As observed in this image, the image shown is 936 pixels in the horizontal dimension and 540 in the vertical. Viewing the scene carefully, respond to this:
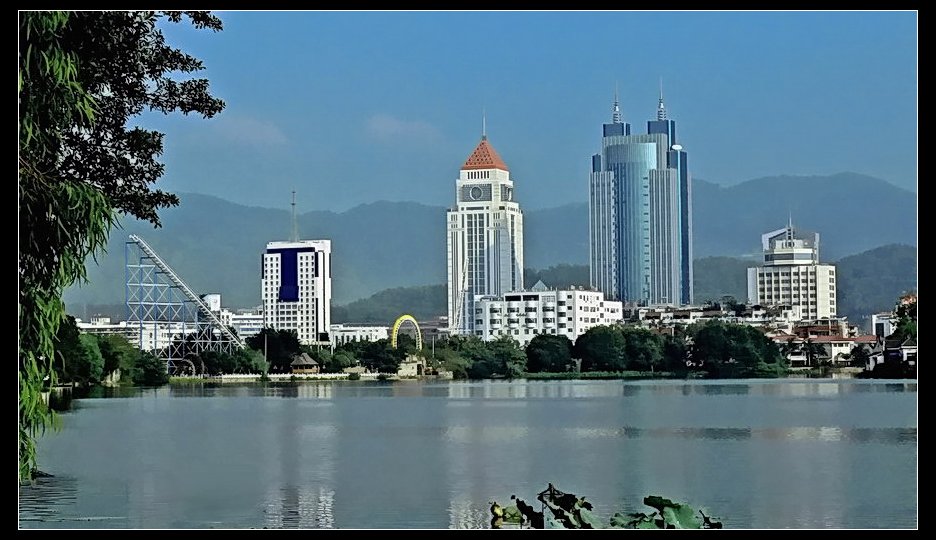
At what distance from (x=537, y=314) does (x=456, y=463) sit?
3654 cm

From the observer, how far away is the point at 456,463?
11719mm

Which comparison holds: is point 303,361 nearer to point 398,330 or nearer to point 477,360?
point 398,330

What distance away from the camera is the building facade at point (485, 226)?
167 feet

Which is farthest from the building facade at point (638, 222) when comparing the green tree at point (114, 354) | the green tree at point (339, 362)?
the green tree at point (114, 354)

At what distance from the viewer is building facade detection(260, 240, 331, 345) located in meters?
39.0

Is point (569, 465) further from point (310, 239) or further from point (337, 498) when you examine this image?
point (310, 239)

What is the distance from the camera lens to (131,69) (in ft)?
22.6

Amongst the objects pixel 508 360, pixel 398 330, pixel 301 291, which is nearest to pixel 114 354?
pixel 508 360

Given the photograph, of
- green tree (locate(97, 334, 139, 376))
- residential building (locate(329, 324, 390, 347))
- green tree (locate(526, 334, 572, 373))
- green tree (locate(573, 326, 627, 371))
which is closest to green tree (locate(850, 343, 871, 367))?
green tree (locate(573, 326, 627, 371))

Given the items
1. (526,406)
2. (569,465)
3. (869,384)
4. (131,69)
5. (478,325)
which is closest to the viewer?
(131,69)

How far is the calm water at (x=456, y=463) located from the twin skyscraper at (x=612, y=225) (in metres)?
28.3

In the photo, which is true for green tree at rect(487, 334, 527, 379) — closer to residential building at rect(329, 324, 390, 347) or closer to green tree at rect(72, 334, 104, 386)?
residential building at rect(329, 324, 390, 347)
